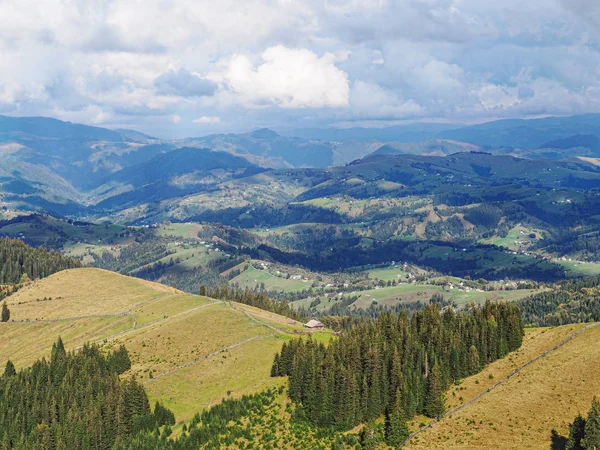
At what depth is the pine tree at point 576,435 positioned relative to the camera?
82.0m

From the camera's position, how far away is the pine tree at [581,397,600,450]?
256 ft

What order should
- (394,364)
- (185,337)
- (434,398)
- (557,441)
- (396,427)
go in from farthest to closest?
(185,337) < (394,364) < (434,398) < (396,427) < (557,441)

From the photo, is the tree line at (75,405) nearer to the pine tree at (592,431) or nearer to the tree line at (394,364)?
the tree line at (394,364)

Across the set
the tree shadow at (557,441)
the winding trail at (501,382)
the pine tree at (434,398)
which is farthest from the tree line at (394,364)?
the tree shadow at (557,441)

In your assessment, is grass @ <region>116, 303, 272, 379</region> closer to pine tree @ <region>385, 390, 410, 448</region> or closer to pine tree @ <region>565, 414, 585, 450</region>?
pine tree @ <region>385, 390, 410, 448</region>

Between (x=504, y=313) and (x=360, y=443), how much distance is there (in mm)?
50267

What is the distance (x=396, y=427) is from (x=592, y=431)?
31.5 metres

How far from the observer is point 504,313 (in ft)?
429

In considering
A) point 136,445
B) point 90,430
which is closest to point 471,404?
point 136,445

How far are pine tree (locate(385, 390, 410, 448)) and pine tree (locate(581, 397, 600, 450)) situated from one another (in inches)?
1163

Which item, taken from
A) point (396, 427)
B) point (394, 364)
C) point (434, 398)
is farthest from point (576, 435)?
point (394, 364)

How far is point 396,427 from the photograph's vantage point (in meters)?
98.8

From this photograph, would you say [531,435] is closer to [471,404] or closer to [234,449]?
[471,404]

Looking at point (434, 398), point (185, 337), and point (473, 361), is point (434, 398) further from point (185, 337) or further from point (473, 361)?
point (185, 337)
